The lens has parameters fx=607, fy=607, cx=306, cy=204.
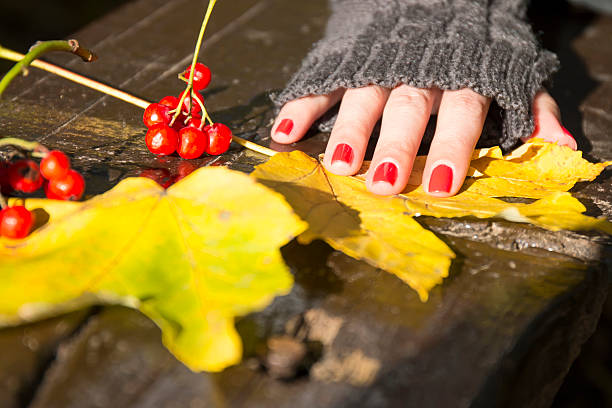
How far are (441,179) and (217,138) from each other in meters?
0.27

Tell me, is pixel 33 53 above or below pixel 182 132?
above

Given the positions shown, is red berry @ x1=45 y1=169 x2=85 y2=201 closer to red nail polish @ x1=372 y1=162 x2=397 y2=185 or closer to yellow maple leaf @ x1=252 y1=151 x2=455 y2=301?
yellow maple leaf @ x1=252 y1=151 x2=455 y2=301

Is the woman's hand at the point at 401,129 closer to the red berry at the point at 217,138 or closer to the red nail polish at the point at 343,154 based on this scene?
the red nail polish at the point at 343,154

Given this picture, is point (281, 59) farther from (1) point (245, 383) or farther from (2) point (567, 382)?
(2) point (567, 382)

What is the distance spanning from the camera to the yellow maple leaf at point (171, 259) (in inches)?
17.8

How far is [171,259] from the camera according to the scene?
497mm

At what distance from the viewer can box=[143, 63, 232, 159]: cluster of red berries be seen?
715 mm

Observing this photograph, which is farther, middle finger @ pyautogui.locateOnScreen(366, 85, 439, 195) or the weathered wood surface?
middle finger @ pyautogui.locateOnScreen(366, 85, 439, 195)

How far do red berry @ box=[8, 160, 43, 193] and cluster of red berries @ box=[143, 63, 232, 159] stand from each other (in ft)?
0.56

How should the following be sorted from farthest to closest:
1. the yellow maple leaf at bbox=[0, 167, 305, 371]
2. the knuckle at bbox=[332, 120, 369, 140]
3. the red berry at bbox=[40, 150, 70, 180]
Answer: the knuckle at bbox=[332, 120, 369, 140]
the red berry at bbox=[40, 150, 70, 180]
the yellow maple leaf at bbox=[0, 167, 305, 371]

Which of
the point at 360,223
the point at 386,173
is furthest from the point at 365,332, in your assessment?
the point at 386,173

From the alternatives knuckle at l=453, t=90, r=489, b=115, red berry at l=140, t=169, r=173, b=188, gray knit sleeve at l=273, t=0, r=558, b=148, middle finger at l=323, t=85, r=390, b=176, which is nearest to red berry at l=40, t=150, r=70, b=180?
red berry at l=140, t=169, r=173, b=188

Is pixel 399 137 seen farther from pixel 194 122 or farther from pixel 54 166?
pixel 54 166

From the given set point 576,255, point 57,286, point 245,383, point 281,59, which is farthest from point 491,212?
point 281,59
